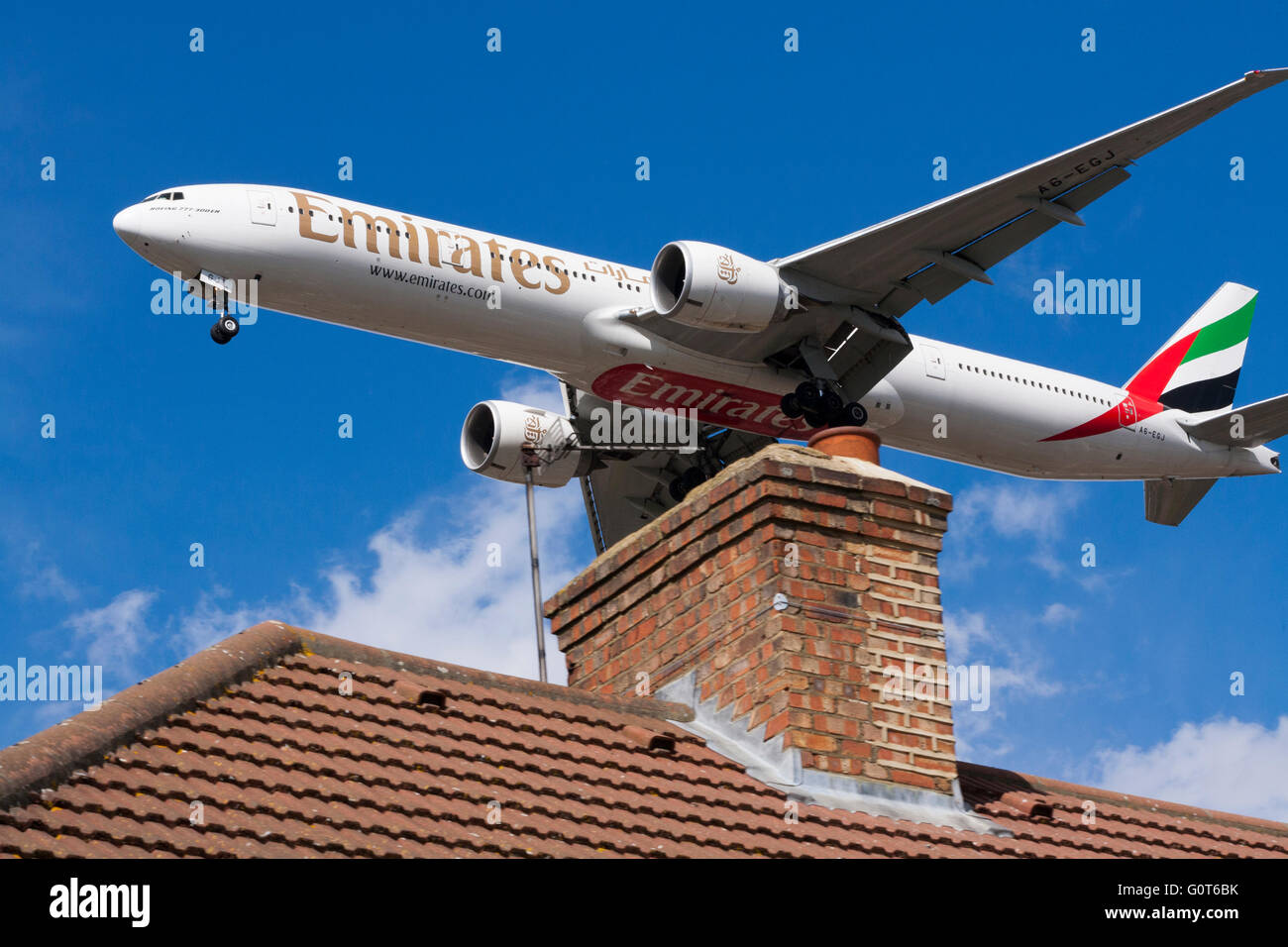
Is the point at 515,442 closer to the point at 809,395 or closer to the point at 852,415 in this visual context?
the point at 809,395

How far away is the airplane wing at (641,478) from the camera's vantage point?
2864 centimetres

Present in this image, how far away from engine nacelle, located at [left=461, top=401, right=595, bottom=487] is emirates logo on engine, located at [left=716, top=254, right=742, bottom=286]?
4.00 metres

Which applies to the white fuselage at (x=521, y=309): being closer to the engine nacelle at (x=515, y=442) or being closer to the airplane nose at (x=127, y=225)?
the airplane nose at (x=127, y=225)

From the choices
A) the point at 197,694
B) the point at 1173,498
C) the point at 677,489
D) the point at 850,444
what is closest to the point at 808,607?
the point at 850,444

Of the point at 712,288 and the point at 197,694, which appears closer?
the point at 197,694

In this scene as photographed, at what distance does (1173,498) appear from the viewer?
Answer: 111 ft

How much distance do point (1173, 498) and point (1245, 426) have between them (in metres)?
2.13

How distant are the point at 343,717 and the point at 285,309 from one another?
1575 cm

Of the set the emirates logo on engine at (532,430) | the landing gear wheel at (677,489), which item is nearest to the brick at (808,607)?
the emirates logo on engine at (532,430)

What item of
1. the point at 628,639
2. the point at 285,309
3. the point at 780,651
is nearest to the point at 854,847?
the point at 780,651

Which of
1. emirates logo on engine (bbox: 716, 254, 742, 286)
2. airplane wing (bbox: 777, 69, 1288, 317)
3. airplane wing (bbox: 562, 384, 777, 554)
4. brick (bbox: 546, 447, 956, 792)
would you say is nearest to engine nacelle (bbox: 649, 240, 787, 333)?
emirates logo on engine (bbox: 716, 254, 742, 286)

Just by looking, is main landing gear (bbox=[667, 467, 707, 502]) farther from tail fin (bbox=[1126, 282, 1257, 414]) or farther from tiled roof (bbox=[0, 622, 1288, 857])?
tiled roof (bbox=[0, 622, 1288, 857])

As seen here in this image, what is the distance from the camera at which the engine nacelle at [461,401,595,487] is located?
85.1ft

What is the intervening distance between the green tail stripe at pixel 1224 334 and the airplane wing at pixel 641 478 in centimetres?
1152
